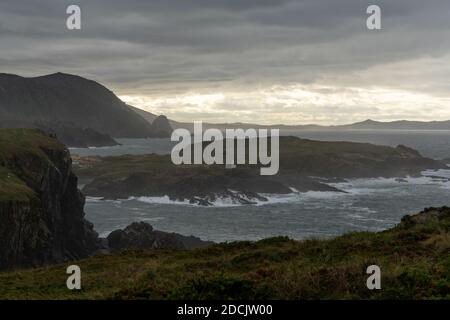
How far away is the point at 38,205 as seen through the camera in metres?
47.0

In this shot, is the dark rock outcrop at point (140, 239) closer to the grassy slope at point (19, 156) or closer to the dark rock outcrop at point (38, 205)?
the dark rock outcrop at point (38, 205)

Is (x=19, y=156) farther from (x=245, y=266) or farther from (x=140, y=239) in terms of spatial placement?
(x=245, y=266)

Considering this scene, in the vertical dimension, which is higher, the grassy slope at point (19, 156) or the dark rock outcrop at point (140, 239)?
the grassy slope at point (19, 156)

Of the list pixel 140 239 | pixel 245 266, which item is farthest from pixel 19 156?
pixel 245 266

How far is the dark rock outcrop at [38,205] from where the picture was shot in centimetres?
4125

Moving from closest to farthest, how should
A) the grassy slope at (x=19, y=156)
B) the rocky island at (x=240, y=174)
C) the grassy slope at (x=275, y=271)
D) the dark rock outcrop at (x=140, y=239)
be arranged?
1. the grassy slope at (x=275, y=271)
2. the grassy slope at (x=19, y=156)
3. the dark rock outcrop at (x=140, y=239)
4. the rocky island at (x=240, y=174)

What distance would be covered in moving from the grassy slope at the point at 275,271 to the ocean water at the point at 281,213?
40675 millimetres

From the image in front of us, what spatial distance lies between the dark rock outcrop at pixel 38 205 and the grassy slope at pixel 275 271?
19161 millimetres

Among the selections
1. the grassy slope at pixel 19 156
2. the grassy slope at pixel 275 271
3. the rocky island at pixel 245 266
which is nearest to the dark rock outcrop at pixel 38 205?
the grassy slope at pixel 19 156

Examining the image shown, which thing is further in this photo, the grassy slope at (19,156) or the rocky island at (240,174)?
the rocky island at (240,174)

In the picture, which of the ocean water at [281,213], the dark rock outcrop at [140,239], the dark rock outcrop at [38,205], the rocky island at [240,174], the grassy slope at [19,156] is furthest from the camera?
the rocky island at [240,174]

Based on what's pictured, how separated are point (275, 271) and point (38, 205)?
36931 millimetres

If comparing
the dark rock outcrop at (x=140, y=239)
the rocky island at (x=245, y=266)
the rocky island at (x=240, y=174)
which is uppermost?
the rocky island at (x=245, y=266)

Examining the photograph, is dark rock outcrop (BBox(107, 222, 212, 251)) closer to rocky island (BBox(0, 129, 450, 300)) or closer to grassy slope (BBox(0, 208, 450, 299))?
rocky island (BBox(0, 129, 450, 300))
